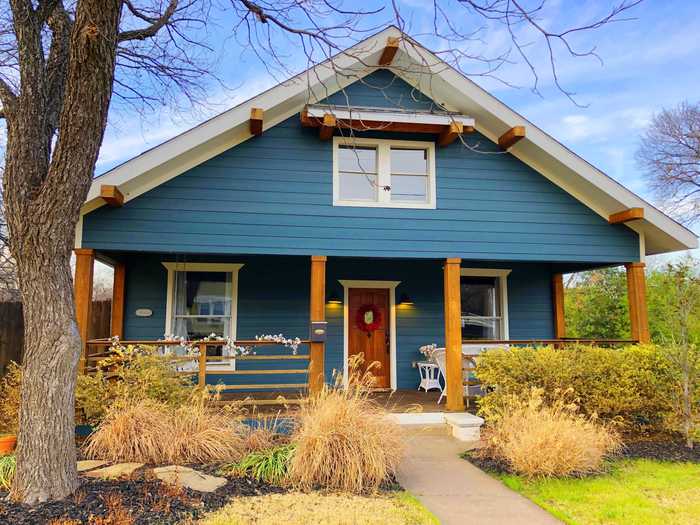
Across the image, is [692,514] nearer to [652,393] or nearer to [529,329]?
[652,393]

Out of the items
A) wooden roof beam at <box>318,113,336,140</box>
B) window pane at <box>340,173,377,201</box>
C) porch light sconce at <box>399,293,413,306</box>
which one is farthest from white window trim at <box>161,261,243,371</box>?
porch light sconce at <box>399,293,413,306</box>

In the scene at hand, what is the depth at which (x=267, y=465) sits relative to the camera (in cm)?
470

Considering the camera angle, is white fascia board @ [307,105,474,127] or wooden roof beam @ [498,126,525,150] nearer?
white fascia board @ [307,105,474,127]

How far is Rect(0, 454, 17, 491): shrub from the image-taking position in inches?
164

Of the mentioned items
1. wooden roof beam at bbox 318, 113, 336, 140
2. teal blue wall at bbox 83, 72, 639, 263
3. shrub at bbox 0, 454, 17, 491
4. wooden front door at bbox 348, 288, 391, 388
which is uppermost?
wooden roof beam at bbox 318, 113, 336, 140

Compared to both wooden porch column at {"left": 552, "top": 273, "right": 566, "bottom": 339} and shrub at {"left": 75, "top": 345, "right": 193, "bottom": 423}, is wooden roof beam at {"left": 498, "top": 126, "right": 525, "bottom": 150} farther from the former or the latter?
shrub at {"left": 75, "top": 345, "right": 193, "bottom": 423}

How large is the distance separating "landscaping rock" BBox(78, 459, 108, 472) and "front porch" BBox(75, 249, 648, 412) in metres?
3.42

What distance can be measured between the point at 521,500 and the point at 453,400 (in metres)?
3.33

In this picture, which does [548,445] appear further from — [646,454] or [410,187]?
[410,187]

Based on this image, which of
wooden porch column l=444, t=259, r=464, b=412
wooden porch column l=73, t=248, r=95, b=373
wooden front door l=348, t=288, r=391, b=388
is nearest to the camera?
wooden porch column l=73, t=248, r=95, b=373

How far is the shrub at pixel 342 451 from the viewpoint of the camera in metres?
4.46

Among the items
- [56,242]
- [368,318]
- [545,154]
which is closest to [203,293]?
[368,318]

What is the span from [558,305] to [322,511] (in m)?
8.08

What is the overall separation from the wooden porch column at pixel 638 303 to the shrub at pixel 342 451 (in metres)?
5.57
